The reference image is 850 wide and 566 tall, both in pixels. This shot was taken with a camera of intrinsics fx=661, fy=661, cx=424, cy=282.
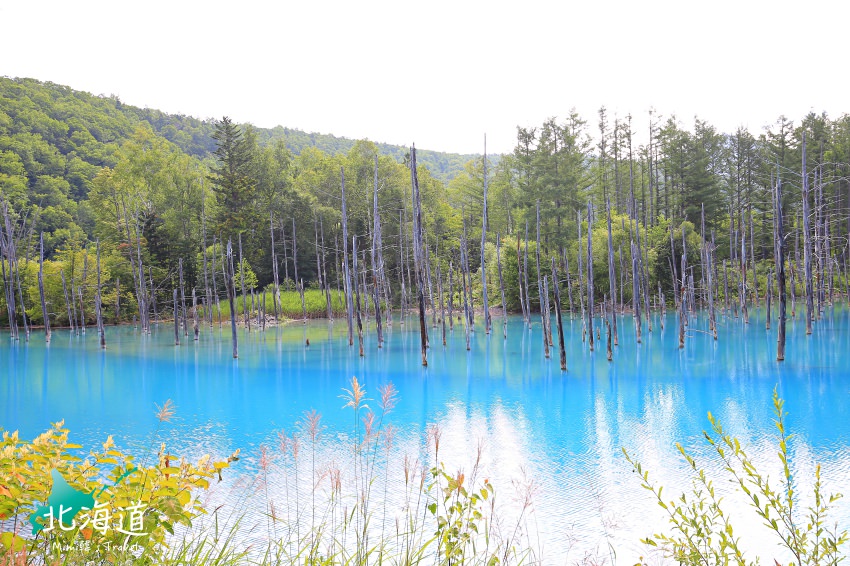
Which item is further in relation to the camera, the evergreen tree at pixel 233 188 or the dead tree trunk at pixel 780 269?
the evergreen tree at pixel 233 188

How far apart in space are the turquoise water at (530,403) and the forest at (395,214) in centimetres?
1086

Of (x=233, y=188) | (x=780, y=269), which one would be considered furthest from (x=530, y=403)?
(x=233, y=188)

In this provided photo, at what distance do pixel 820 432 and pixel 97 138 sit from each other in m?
63.4

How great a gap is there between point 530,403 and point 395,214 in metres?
28.7

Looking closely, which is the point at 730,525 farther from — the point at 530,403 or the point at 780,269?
the point at 780,269

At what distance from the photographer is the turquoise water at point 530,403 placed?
848 centimetres

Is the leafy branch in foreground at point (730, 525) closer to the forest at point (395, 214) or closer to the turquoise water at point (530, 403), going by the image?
the turquoise water at point (530, 403)

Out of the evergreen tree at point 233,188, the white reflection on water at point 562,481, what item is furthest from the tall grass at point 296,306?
the white reflection on water at point 562,481

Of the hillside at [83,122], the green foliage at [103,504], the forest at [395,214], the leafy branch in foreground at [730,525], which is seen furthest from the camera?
the hillside at [83,122]

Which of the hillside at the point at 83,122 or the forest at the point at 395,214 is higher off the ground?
the hillside at the point at 83,122

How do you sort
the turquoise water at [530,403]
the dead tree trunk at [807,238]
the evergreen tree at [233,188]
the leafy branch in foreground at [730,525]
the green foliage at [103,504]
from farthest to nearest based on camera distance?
the evergreen tree at [233,188] < the dead tree trunk at [807,238] < the turquoise water at [530,403] < the green foliage at [103,504] < the leafy branch in foreground at [730,525]

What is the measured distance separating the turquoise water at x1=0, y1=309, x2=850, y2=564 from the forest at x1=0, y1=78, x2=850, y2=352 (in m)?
10.9

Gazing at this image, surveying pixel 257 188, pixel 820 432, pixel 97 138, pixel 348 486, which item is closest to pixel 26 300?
pixel 257 188

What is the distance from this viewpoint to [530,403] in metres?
14.5
